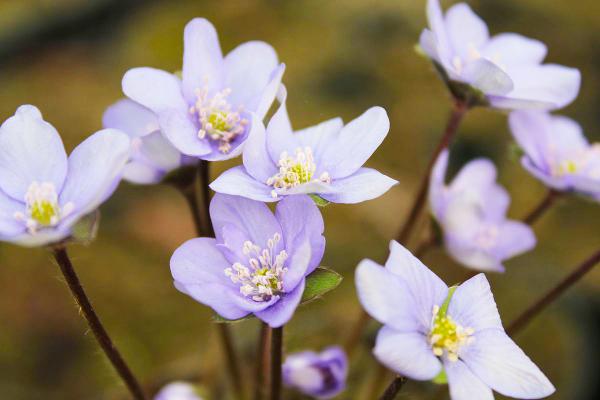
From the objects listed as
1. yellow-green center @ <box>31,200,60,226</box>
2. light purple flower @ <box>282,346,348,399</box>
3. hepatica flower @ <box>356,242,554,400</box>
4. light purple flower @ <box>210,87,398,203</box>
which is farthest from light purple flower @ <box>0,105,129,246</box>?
light purple flower @ <box>282,346,348,399</box>

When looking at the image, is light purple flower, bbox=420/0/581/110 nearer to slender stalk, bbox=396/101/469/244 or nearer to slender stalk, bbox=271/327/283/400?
slender stalk, bbox=396/101/469/244

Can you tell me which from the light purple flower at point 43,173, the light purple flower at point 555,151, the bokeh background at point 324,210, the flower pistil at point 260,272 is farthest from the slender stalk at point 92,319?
the light purple flower at point 555,151

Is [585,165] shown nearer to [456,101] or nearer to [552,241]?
[456,101]

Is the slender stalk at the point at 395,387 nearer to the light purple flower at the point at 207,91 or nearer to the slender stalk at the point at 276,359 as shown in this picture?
the slender stalk at the point at 276,359

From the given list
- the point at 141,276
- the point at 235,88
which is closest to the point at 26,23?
the point at 141,276

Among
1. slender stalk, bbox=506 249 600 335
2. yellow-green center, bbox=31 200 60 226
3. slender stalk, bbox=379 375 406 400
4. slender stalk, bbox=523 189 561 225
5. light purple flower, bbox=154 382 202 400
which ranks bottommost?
light purple flower, bbox=154 382 202 400

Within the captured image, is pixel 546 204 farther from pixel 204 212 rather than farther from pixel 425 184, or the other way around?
pixel 204 212

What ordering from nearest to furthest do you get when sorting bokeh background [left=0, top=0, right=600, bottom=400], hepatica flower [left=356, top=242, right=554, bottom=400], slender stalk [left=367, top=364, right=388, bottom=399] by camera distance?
hepatica flower [left=356, top=242, right=554, bottom=400] < slender stalk [left=367, top=364, right=388, bottom=399] < bokeh background [left=0, top=0, right=600, bottom=400]
